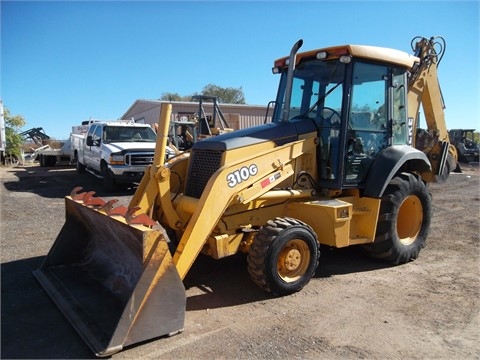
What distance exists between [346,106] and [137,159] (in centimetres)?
761

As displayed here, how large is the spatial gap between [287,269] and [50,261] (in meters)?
2.84

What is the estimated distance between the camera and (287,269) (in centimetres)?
466

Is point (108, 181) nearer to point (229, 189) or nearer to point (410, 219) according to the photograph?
point (229, 189)

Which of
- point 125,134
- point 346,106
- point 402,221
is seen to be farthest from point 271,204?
point 125,134

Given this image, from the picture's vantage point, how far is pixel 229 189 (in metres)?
4.45

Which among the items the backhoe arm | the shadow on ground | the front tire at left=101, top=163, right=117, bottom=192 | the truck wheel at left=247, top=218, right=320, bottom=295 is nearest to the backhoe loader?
the truck wheel at left=247, top=218, right=320, bottom=295

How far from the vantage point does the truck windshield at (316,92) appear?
212 inches

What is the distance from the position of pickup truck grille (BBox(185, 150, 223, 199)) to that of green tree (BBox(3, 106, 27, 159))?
21293mm

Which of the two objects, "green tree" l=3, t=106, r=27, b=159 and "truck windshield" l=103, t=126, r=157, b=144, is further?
"green tree" l=3, t=106, r=27, b=159

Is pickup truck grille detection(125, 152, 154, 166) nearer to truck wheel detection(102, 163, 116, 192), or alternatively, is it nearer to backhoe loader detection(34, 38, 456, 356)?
truck wheel detection(102, 163, 116, 192)

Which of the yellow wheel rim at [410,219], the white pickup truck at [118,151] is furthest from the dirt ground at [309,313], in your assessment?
the white pickup truck at [118,151]

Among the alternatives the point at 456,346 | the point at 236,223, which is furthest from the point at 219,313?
the point at 456,346

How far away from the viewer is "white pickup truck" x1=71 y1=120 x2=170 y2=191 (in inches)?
453

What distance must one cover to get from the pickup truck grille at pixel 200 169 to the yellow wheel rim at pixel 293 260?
4.00 feet
